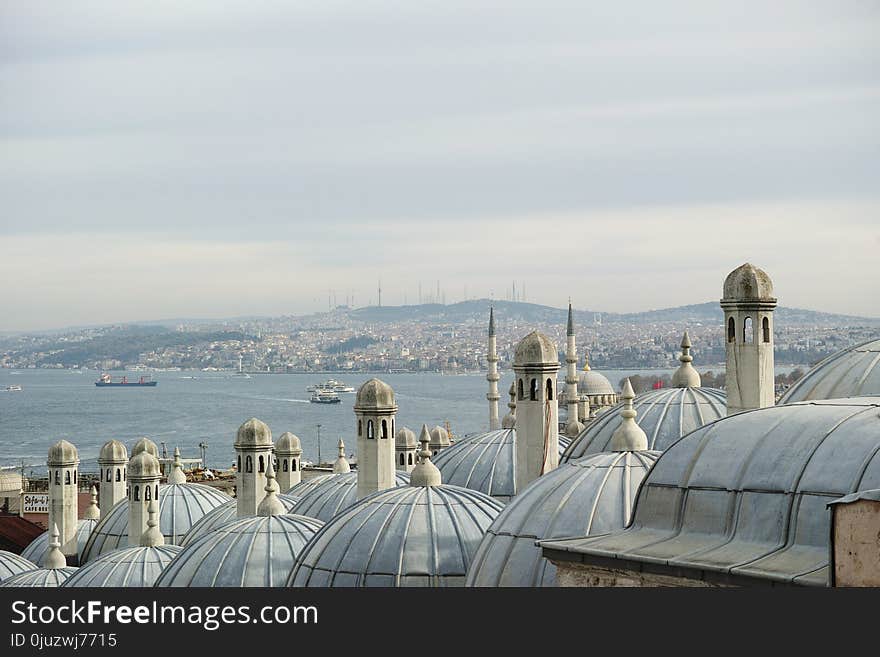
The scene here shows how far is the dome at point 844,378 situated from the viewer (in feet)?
60.9

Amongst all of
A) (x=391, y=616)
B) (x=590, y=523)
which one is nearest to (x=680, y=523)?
(x=590, y=523)

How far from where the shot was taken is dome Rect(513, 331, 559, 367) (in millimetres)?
18969

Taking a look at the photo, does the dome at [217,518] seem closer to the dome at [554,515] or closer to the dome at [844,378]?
the dome at [844,378]

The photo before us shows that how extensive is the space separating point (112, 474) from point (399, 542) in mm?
18854

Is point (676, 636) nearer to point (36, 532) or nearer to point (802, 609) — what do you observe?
point (802, 609)

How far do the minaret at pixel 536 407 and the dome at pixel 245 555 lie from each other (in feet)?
10.4

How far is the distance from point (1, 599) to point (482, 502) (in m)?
8.01

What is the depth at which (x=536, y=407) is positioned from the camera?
1922cm

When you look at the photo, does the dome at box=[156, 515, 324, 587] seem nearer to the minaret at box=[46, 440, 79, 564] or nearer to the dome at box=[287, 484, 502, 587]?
the dome at box=[287, 484, 502, 587]

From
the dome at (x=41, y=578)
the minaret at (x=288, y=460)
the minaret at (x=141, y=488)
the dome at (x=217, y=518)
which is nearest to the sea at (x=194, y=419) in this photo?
the minaret at (x=288, y=460)

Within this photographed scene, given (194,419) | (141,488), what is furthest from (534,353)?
(194,419)

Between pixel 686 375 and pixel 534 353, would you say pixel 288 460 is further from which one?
pixel 534 353

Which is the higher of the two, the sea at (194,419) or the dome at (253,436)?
the dome at (253,436)

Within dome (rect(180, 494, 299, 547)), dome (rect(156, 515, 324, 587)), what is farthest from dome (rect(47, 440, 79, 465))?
dome (rect(156, 515, 324, 587))
